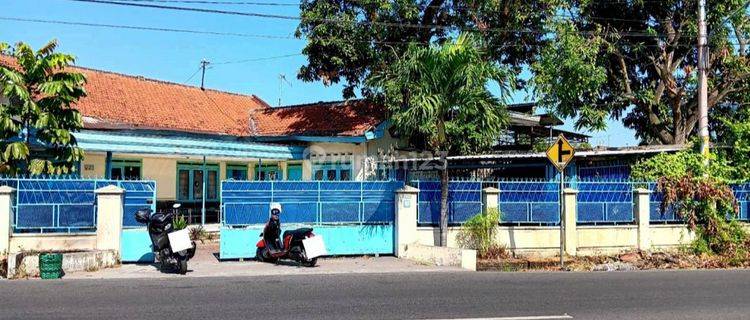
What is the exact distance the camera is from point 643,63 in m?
19.7

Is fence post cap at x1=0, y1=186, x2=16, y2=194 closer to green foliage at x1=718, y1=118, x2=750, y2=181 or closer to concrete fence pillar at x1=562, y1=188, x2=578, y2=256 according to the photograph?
concrete fence pillar at x1=562, y1=188, x2=578, y2=256

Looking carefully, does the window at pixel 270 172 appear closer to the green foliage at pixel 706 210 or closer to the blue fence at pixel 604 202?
the blue fence at pixel 604 202

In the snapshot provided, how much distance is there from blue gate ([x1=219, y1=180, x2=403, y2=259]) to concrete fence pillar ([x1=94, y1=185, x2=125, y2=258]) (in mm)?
2009

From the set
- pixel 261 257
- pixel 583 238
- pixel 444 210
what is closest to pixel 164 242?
pixel 261 257

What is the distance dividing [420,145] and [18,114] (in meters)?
11.4

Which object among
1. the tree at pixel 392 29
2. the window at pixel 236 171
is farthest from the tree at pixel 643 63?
the window at pixel 236 171

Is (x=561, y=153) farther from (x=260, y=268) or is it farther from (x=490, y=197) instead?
(x=260, y=268)

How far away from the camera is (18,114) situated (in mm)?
13180

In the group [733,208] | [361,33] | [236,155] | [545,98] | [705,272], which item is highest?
[361,33]

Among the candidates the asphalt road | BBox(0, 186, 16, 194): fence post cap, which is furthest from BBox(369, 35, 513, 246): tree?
BBox(0, 186, 16, 194): fence post cap

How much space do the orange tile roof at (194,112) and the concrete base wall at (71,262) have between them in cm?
718

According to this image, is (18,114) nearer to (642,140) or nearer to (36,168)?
(36,168)

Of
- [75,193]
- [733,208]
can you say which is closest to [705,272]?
[733,208]

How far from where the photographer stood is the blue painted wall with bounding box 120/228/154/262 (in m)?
12.2
